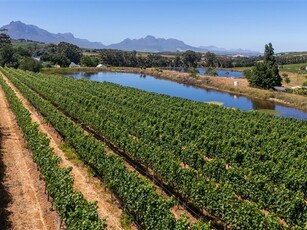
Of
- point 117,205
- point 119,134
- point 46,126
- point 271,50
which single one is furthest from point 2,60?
point 117,205

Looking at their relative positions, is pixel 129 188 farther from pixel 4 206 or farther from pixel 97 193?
pixel 4 206

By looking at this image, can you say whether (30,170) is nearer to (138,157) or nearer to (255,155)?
(138,157)

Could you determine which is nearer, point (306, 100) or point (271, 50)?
point (306, 100)

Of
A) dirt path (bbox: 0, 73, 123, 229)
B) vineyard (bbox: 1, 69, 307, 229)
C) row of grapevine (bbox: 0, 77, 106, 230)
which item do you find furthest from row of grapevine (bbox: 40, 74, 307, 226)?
row of grapevine (bbox: 0, 77, 106, 230)

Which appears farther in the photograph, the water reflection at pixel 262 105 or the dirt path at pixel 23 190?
the water reflection at pixel 262 105

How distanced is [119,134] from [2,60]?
125m

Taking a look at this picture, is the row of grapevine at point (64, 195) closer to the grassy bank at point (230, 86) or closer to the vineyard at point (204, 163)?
the vineyard at point (204, 163)

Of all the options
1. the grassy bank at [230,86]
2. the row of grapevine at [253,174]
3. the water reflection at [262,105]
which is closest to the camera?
the row of grapevine at [253,174]

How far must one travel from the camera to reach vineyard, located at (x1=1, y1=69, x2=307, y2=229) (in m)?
17.1

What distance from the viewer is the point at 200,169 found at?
81.8 feet

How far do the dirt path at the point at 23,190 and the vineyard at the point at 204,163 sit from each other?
2558mm

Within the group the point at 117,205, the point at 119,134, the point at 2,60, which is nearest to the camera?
the point at 117,205

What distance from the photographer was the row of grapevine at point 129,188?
15.6m

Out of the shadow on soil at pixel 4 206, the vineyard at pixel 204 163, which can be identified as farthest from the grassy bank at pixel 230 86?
the shadow on soil at pixel 4 206
